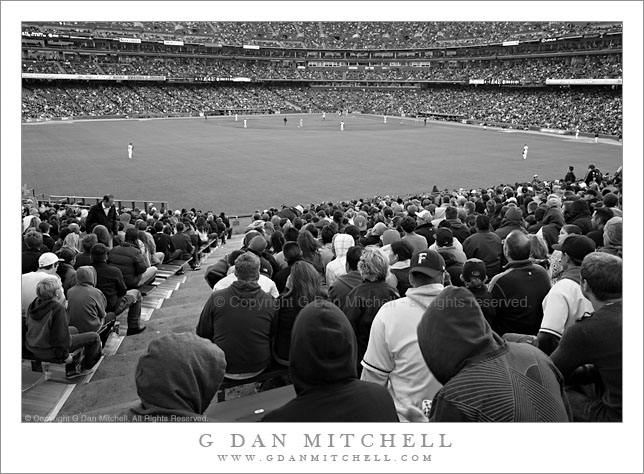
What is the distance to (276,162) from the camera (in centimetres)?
3919

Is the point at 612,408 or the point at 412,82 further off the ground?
the point at 412,82

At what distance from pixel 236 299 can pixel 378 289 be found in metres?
1.46

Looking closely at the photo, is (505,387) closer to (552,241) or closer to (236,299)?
(236,299)

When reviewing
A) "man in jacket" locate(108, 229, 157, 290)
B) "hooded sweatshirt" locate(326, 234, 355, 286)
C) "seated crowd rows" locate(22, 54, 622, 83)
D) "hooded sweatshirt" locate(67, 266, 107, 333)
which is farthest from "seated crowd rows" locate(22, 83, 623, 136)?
"hooded sweatshirt" locate(67, 266, 107, 333)

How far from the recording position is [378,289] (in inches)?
202

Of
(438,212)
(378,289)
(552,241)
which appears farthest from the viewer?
(438,212)

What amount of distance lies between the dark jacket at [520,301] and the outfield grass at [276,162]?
67.8ft

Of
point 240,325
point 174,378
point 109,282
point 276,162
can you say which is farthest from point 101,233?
point 276,162

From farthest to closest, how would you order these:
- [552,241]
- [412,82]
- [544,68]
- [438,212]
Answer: [412,82]
[544,68]
[438,212]
[552,241]

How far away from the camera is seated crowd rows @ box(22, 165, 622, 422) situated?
9.53 ft

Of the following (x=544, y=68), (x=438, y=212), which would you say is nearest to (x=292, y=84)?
(x=544, y=68)

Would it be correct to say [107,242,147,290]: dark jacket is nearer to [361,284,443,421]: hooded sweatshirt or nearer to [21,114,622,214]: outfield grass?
[361,284,443,421]: hooded sweatshirt

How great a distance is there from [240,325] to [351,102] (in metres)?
105

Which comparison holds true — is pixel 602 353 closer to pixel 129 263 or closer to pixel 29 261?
pixel 129 263
